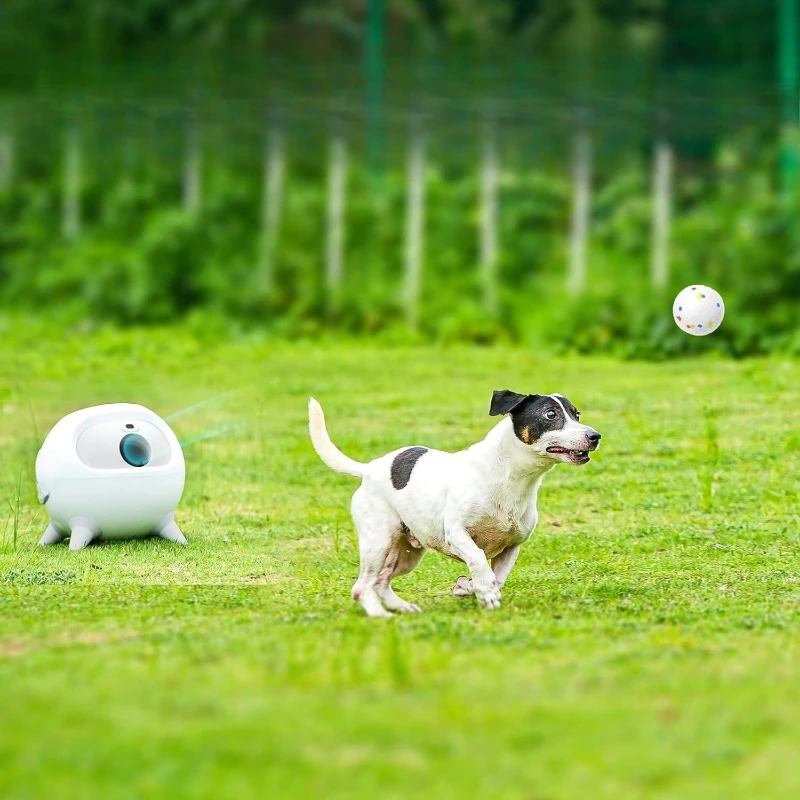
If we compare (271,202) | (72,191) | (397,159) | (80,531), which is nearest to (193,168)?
(271,202)

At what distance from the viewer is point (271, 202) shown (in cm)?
1827

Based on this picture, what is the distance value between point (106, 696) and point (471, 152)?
13.8 m

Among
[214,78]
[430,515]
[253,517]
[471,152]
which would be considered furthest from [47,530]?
[214,78]

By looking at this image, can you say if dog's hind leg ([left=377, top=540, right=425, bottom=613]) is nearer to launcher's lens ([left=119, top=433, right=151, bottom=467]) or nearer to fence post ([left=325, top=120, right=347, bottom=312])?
launcher's lens ([left=119, top=433, right=151, bottom=467])

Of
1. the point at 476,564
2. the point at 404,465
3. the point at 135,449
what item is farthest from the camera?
the point at 135,449

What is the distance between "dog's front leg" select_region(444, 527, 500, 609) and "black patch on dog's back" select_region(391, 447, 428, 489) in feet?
0.97

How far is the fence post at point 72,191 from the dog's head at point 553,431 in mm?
13866

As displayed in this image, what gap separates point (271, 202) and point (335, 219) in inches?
35.0

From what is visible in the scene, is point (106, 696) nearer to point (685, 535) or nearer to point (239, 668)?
point (239, 668)

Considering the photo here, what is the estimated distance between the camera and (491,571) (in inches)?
261

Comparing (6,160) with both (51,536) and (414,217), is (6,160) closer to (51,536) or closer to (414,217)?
(414,217)

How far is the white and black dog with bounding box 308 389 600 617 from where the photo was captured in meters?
6.57

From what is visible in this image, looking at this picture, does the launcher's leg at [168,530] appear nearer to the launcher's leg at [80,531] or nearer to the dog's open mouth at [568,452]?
the launcher's leg at [80,531]

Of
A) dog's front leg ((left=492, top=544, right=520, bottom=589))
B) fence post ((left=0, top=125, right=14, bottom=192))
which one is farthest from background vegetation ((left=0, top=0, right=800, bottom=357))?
dog's front leg ((left=492, top=544, right=520, bottom=589))
